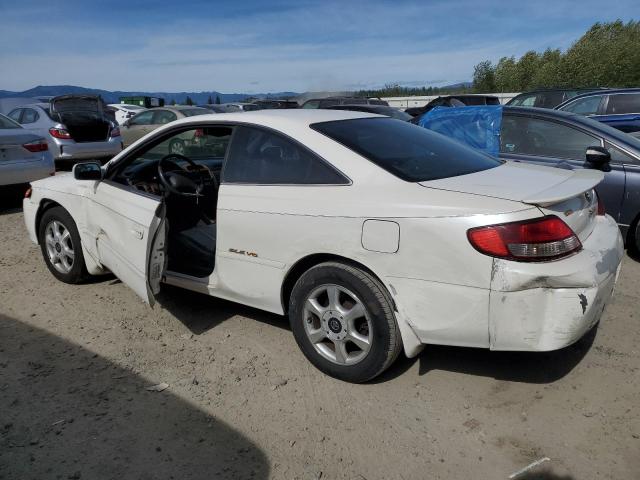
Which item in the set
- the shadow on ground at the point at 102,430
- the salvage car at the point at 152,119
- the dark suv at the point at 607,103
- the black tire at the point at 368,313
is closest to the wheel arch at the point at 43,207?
the shadow on ground at the point at 102,430

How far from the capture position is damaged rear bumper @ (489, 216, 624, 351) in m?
2.51

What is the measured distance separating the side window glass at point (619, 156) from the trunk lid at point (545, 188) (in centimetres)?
223

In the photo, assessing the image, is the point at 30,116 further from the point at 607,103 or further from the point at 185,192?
the point at 607,103

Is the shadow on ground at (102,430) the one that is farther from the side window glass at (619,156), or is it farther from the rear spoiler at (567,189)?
the side window glass at (619,156)

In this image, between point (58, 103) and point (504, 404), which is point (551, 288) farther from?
point (58, 103)

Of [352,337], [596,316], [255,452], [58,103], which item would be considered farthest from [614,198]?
[58,103]

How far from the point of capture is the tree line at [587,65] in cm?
3706

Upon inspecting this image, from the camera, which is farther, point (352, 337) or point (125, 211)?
point (125, 211)

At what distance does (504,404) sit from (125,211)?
277 centimetres

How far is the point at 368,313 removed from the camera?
291 centimetres

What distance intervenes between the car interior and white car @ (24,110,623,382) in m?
0.02

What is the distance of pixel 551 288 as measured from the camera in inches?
99.7

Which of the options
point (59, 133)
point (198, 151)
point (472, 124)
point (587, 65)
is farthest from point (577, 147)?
point (587, 65)

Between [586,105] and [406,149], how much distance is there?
8265mm
